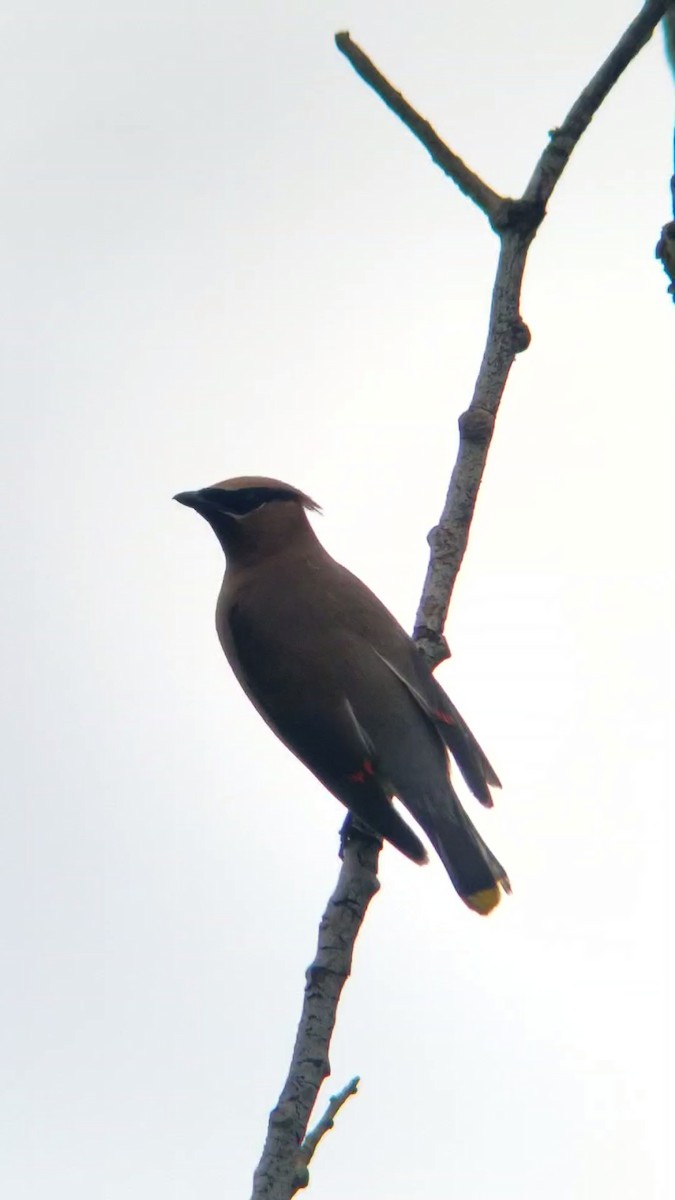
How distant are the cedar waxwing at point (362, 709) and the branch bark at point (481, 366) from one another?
8.7 inches

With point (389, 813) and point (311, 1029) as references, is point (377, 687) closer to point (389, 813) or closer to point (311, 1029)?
point (389, 813)

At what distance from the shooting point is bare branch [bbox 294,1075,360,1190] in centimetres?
230

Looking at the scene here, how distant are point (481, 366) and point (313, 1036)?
5.39 feet

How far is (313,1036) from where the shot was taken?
2.64 meters

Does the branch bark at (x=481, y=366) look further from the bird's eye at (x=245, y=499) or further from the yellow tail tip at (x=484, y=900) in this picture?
the bird's eye at (x=245, y=499)

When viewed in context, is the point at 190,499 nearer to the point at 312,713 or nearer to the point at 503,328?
the point at 312,713

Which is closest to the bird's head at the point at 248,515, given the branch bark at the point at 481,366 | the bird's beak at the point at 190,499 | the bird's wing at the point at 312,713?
the bird's beak at the point at 190,499

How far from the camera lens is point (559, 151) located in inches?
137

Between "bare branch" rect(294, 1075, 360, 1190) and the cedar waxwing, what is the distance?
1.41 metres

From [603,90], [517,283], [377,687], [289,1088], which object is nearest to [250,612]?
[377,687]

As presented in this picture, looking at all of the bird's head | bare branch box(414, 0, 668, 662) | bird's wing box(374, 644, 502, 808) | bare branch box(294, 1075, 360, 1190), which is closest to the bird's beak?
the bird's head

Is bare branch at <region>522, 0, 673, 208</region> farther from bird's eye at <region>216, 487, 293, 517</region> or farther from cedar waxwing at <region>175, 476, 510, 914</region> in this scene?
bird's eye at <region>216, 487, 293, 517</region>

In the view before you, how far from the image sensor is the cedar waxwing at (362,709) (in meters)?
4.16

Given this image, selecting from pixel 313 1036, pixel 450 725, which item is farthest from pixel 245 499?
pixel 313 1036
